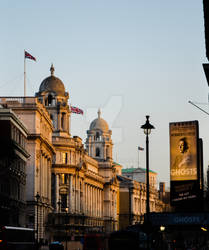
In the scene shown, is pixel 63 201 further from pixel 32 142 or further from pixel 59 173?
pixel 32 142

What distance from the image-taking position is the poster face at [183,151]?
77.9 metres

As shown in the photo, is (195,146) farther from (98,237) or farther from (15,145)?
(15,145)

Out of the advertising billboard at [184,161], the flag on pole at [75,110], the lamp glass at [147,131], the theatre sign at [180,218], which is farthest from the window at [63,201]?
the lamp glass at [147,131]

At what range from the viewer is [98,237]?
293 ft

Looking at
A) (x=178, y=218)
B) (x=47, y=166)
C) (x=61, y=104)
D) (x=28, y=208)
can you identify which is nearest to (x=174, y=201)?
(x=178, y=218)

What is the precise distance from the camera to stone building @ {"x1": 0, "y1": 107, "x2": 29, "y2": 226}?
93688mm

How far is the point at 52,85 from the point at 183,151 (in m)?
84.3

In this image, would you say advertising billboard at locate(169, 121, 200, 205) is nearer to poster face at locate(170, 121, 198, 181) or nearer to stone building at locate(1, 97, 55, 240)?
poster face at locate(170, 121, 198, 181)

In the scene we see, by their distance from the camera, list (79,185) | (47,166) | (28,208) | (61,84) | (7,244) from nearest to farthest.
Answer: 1. (7,244)
2. (28,208)
3. (47,166)
4. (61,84)
5. (79,185)

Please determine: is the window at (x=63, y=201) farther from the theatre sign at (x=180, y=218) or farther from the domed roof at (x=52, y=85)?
the theatre sign at (x=180, y=218)

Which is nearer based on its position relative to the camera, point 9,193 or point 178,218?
point 178,218

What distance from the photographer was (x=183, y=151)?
78.7m

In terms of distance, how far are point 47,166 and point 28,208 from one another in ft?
62.3

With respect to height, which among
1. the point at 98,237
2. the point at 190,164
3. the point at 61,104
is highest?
the point at 61,104
